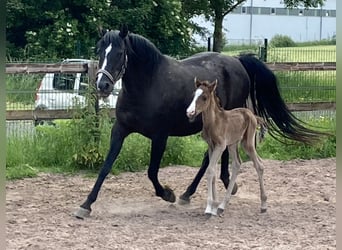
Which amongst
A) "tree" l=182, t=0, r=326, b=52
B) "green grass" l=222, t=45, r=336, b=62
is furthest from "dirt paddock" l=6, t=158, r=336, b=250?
"tree" l=182, t=0, r=326, b=52

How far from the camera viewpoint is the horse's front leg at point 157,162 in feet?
19.8

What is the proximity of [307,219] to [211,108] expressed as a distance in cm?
140

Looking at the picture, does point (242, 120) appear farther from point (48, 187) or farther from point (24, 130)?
point (24, 130)

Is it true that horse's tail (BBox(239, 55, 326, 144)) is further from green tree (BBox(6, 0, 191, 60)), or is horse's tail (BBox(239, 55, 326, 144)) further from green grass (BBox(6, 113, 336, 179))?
green tree (BBox(6, 0, 191, 60))

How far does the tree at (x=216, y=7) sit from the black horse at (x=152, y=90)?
1689 centimetres

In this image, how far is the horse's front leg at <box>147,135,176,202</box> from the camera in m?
6.03

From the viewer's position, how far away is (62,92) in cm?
880

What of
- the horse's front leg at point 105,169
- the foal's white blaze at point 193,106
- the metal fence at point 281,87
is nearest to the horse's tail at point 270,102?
the metal fence at point 281,87

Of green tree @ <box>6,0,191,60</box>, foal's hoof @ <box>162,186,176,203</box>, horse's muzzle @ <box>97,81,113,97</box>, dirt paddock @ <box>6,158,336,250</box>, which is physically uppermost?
green tree @ <box>6,0,191,60</box>

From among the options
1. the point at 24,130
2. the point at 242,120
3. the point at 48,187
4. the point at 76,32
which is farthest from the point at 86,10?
the point at 242,120

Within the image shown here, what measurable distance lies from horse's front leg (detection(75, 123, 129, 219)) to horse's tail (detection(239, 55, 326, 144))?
1.87 metres

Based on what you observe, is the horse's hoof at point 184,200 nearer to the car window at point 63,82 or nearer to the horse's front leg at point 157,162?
the horse's front leg at point 157,162

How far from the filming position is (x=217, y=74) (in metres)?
6.62

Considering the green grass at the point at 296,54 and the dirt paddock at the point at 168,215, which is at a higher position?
the green grass at the point at 296,54
